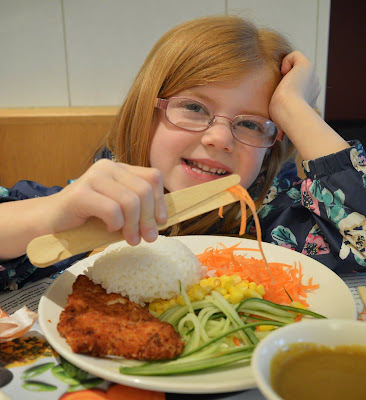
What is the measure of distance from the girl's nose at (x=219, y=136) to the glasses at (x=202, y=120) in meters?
0.01

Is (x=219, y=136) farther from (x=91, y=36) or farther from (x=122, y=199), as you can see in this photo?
(x=91, y=36)

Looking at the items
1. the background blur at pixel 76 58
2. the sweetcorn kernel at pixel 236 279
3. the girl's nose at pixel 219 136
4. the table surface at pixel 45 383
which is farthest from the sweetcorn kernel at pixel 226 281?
the background blur at pixel 76 58

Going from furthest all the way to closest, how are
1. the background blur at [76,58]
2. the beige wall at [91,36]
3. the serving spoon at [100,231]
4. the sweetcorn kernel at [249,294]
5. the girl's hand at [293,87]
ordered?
the beige wall at [91,36] → the background blur at [76,58] → the girl's hand at [293,87] → the sweetcorn kernel at [249,294] → the serving spoon at [100,231]

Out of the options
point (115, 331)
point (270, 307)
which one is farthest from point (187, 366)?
point (270, 307)

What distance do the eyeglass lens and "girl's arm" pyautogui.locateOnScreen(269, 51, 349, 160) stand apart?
0.07 meters

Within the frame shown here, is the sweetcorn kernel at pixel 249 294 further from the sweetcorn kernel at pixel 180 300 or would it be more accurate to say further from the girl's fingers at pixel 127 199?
the girl's fingers at pixel 127 199

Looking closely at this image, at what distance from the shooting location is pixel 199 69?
1468 mm

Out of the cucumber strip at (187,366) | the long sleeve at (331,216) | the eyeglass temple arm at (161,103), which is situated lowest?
the long sleeve at (331,216)

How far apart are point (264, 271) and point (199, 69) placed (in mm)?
734

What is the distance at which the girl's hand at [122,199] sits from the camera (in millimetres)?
775

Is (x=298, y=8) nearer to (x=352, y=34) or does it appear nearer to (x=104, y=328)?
(x=352, y=34)

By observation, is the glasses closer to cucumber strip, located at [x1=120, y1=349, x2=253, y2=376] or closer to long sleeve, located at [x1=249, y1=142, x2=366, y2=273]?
long sleeve, located at [x1=249, y1=142, x2=366, y2=273]

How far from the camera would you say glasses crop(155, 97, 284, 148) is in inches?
57.2

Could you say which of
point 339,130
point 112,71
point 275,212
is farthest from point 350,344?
point 339,130
